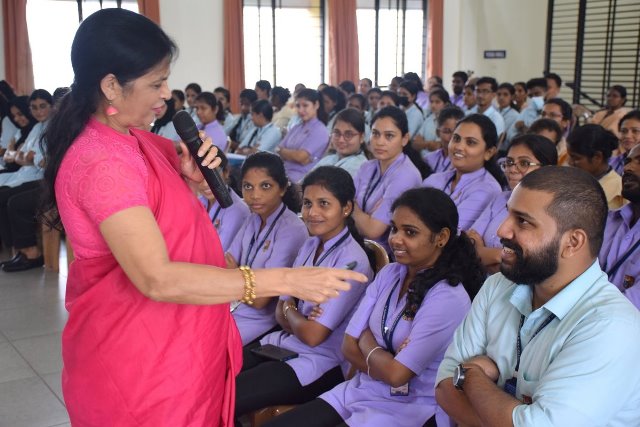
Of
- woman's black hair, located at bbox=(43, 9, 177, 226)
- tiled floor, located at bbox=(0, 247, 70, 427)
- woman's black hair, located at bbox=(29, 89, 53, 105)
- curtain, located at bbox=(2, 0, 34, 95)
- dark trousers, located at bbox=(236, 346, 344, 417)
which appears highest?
curtain, located at bbox=(2, 0, 34, 95)

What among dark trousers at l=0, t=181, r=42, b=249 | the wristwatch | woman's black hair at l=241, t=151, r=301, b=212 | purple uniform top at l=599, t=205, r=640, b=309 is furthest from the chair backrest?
dark trousers at l=0, t=181, r=42, b=249

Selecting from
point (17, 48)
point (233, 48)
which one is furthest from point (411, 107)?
point (17, 48)

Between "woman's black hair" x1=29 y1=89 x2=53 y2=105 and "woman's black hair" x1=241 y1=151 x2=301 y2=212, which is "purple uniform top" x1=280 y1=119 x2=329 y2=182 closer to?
"woman's black hair" x1=29 y1=89 x2=53 y2=105

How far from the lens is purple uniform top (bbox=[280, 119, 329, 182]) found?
5785mm

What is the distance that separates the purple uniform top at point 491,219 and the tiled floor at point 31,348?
80.4 inches

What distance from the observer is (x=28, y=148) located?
18.9ft

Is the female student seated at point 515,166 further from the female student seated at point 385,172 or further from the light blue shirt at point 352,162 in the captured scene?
the light blue shirt at point 352,162

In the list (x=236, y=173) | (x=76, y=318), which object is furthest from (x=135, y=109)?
(x=236, y=173)

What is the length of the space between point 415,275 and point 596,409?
2.87 ft

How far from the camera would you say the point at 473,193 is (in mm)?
3348

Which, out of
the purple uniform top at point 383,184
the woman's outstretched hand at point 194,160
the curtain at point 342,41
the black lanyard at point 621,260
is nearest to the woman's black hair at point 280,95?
the curtain at point 342,41

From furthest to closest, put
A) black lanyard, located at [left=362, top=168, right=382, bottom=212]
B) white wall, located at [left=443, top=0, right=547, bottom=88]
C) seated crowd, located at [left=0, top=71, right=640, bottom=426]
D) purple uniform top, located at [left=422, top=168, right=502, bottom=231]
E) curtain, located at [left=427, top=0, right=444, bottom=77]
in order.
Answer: curtain, located at [left=427, top=0, right=444, bottom=77] → white wall, located at [left=443, top=0, right=547, bottom=88] → black lanyard, located at [left=362, top=168, right=382, bottom=212] → purple uniform top, located at [left=422, top=168, right=502, bottom=231] → seated crowd, located at [left=0, top=71, right=640, bottom=426]

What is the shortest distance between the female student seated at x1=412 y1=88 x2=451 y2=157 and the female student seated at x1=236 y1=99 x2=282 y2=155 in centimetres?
147

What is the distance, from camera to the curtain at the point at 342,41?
37.5 ft
